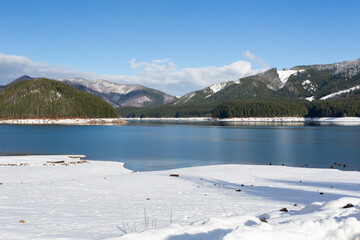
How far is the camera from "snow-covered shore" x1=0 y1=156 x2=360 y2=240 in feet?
24.0

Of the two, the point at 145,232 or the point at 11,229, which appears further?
the point at 11,229

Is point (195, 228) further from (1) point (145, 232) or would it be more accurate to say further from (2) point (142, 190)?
(2) point (142, 190)

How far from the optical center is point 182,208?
1333 centimetres

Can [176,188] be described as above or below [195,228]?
below

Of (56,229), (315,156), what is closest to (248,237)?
(56,229)

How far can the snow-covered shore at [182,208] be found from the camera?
24.0 ft

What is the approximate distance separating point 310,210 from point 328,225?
2858 millimetres

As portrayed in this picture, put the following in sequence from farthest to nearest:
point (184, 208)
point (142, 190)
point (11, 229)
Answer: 1. point (142, 190)
2. point (184, 208)
3. point (11, 229)

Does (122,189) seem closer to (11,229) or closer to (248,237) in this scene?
(11,229)

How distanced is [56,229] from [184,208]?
18.7 feet

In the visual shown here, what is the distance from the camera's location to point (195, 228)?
7598 mm

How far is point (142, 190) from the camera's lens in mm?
18234

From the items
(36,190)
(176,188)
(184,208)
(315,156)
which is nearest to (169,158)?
(315,156)

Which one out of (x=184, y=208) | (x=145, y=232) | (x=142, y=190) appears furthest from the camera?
(x=142, y=190)
